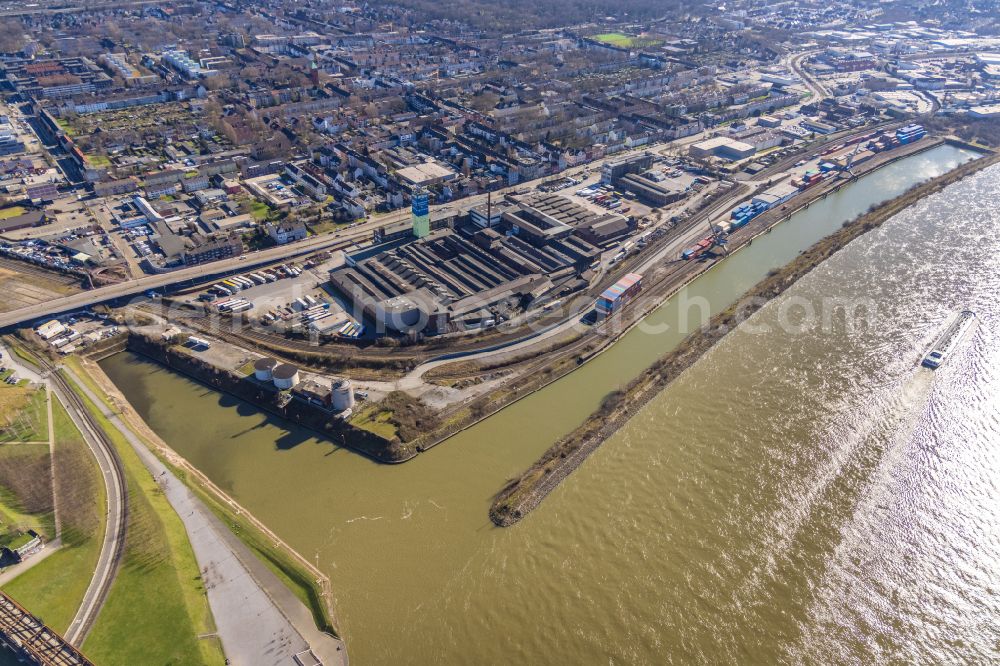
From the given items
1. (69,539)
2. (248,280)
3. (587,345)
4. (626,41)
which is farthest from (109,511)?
(626,41)

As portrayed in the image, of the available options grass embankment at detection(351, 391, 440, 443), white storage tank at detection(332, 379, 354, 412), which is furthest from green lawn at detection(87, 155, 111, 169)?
grass embankment at detection(351, 391, 440, 443)

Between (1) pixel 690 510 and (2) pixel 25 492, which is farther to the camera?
(1) pixel 690 510

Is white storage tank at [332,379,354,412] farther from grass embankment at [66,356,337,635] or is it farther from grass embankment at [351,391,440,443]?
grass embankment at [66,356,337,635]

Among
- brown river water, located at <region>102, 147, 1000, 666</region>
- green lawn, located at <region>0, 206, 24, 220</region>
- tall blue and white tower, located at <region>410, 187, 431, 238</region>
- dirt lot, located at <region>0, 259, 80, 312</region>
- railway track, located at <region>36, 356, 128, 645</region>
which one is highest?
tall blue and white tower, located at <region>410, 187, 431, 238</region>

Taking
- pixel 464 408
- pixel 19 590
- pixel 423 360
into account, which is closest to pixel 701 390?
pixel 464 408

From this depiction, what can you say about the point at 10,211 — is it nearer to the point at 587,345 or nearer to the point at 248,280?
the point at 248,280

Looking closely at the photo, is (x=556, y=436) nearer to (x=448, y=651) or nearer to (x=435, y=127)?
→ (x=448, y=651)

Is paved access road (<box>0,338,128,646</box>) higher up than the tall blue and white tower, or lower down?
lower down
